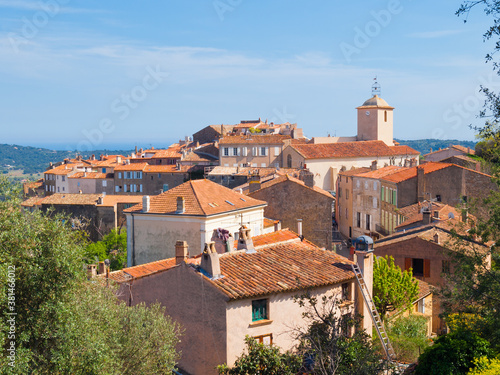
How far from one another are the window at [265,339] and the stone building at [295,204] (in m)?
20.7

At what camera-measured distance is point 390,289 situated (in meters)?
23.7

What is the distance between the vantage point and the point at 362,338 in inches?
661

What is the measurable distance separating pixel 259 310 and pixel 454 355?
536 centimetres

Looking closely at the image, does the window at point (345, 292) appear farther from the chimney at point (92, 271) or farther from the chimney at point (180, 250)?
the chimney at point (92, 271)

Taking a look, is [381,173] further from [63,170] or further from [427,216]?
[63,170]

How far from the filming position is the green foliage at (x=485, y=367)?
46.3ft

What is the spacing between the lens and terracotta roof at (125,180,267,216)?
3038 cm

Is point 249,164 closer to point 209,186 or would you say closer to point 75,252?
point 209,186

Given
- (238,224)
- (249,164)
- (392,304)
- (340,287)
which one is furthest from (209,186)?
(249,164)

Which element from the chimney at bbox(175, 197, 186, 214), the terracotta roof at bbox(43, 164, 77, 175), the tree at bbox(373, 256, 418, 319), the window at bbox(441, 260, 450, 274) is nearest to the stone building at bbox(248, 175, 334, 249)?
the chimney at bbox(175, 197, 186, 214)

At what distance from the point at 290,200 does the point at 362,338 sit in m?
21.9

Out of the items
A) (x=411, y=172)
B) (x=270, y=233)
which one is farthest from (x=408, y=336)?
(x=411, y=172)

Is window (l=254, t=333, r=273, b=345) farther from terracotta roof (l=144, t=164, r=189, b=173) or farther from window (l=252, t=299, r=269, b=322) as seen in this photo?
terracotta roof (l=144, t=164, r=189, b=173)

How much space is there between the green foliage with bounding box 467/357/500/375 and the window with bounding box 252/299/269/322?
5.70m
